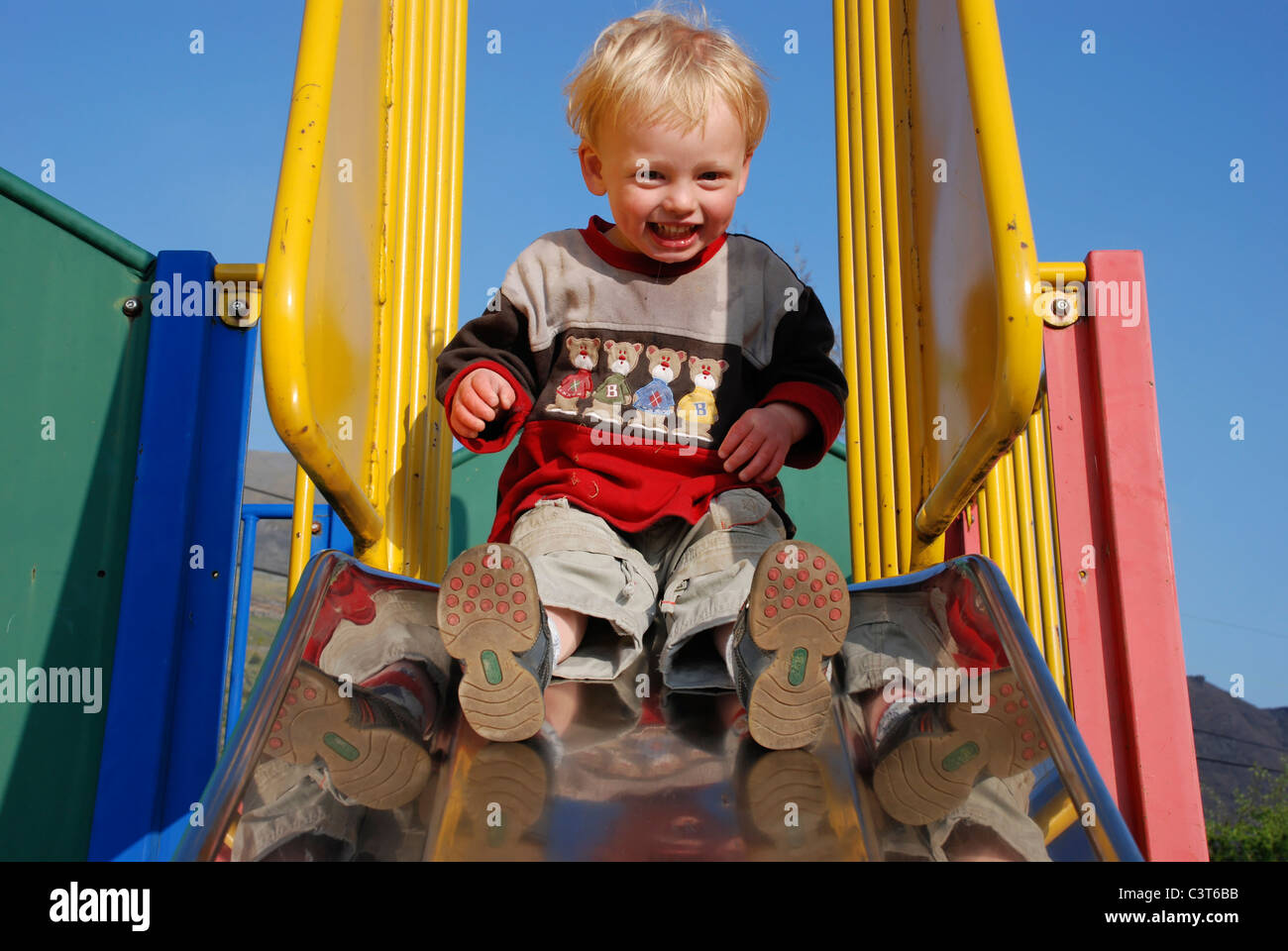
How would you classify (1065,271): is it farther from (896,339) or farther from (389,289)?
(389,289)

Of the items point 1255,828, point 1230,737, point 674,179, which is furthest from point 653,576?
point 1230,737

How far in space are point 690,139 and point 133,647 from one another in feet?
4.25

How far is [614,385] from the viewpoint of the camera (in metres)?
1.67

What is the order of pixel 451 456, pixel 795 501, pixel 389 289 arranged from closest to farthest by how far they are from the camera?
pixel 389 289
pixel 451 456
pixel 795 501

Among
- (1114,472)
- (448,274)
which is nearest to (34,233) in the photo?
(448,274)

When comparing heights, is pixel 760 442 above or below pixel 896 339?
below

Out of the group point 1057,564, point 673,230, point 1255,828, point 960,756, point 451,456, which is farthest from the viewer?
point 1255,828

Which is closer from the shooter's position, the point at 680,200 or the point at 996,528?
the point at 680,200

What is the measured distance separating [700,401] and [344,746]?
78 centimetres

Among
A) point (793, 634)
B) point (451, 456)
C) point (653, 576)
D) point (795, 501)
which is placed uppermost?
point (795, 501)

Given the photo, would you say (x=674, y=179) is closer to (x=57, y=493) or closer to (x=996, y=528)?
(x=996, y=528)

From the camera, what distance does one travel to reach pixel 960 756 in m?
1.12

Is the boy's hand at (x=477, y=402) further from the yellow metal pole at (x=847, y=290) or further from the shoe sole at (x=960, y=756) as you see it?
the shoe sole at (x=960, y=756)

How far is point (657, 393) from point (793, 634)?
0.59m
